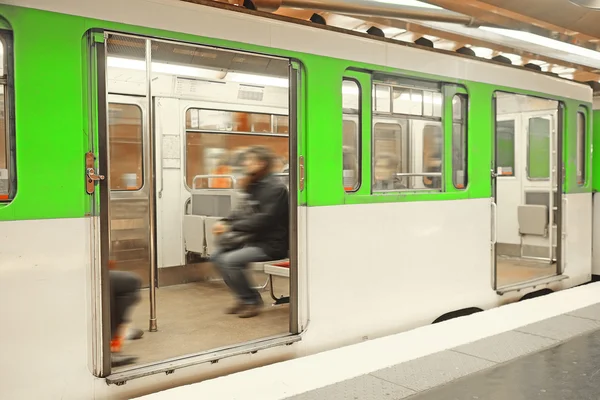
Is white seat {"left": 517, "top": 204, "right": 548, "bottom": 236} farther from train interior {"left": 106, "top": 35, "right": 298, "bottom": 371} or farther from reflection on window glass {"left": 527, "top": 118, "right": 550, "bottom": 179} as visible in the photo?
train interior {"left": 106, "top": 35, "right": 298, "bottom": 371}

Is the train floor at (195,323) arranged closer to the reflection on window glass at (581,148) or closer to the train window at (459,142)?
the train window at (459,142)

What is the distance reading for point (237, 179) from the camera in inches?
277


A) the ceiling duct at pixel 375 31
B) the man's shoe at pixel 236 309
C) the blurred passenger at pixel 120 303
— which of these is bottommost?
the man's shoe at pixel 236 309

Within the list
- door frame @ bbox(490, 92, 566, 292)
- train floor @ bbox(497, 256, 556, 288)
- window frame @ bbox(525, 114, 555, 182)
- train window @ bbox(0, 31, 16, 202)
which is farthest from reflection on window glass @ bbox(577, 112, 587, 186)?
train window @ bbox(0, 31, 16, 202)

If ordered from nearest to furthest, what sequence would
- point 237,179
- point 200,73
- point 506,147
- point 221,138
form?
point 200,73 < point 221,138 < point 237,179 < point 506,147

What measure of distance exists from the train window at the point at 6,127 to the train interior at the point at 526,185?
20.9ft

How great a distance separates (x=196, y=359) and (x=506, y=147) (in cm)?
647

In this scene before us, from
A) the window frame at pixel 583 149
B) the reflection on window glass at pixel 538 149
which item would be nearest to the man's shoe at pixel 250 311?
the window frame at pixel 583 149

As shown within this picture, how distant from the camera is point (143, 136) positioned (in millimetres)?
6082

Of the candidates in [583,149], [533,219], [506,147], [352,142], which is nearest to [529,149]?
[506,147]

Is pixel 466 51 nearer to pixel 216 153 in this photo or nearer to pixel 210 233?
pixel 216 153

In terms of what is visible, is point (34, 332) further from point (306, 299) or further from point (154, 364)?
point (306, 299)

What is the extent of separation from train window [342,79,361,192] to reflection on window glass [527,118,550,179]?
464 cm

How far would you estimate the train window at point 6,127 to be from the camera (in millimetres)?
2785
